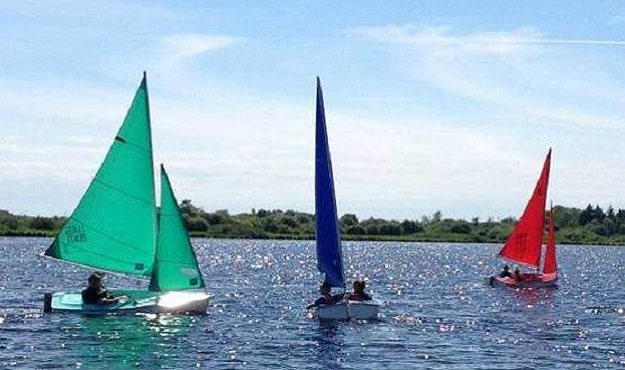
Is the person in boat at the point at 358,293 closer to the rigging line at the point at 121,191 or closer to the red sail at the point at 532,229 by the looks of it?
the rigging line at the point at 121,191

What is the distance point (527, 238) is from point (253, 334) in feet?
127

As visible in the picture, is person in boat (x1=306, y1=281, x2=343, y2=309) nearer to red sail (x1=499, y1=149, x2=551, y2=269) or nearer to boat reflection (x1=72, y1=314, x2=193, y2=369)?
boat reflection (x1=72, y1=314, x2=193, y2=369)

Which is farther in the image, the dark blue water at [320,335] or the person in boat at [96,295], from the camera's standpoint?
the person in boat at [96,295]

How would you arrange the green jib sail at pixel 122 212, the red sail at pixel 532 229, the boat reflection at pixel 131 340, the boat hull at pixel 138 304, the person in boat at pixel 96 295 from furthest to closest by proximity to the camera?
the red sail at pixel 532 229, the green jib sail at pixel 122 212, the boat hull at pixel 138 304, the person in boat at pixel 96 295, the boat reflection at pixel 131 340

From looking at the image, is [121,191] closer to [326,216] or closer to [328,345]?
[326,216]

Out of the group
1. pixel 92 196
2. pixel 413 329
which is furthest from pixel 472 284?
pixel 92 196

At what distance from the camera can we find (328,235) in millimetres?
49156

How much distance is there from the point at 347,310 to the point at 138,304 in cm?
922

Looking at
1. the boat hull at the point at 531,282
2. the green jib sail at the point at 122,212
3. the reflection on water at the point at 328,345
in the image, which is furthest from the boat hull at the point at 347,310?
the boat hull at the point at 531,282

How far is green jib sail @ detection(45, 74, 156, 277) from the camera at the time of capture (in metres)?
48.4

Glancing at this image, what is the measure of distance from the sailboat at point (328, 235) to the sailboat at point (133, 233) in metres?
5.65

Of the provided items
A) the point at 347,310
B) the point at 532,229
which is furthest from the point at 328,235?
the point at 532,229

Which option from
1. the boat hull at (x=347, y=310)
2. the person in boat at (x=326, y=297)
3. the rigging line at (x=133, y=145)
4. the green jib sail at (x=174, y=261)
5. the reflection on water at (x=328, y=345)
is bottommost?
the reflection on water at (x=328, y=345)

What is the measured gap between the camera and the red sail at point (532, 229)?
7931 cm
